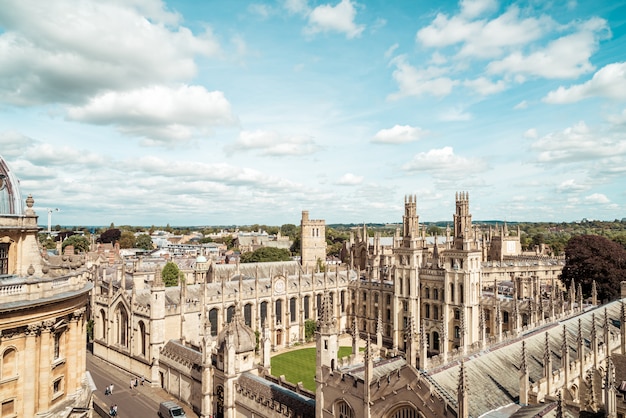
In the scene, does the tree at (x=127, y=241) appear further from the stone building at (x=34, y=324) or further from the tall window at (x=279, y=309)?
the stone building at (x=34, y=324)

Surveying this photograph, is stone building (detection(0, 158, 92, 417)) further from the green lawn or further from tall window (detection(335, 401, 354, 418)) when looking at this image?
the green lawn

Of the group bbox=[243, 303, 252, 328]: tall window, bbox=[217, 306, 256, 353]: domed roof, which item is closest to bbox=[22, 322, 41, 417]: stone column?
bbox=[217, 306, 256, 353]: domed roof

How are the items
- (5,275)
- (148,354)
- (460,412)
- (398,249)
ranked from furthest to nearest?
(398,249) → (148,354) → (5,275) → (460,412)

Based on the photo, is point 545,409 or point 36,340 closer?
point 545,409

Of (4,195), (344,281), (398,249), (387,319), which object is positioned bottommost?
(387,319)

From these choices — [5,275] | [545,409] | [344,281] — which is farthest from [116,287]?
[545,409]

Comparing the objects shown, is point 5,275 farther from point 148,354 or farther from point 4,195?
point 148,354
